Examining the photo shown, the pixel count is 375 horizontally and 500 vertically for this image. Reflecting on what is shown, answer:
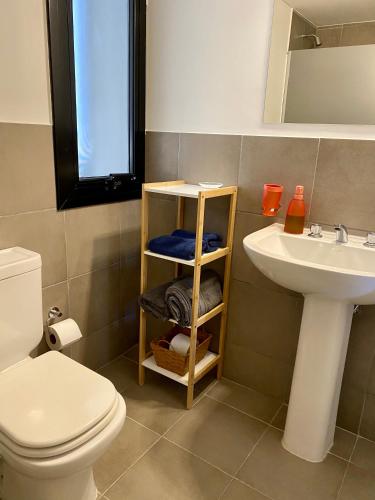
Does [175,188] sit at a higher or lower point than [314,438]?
higher

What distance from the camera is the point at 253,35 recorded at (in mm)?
1554

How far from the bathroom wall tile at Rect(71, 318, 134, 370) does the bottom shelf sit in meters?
0.27

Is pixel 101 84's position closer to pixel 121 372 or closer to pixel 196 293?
pixel 196 293

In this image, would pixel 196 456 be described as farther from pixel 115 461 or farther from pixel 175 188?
pixel 175 188

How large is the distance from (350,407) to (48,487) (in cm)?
126

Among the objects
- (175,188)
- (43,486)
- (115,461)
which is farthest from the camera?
(175,188)

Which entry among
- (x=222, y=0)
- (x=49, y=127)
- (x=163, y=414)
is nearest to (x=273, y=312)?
(x=163, y=414)

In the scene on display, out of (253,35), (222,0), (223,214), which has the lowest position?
(223,214)

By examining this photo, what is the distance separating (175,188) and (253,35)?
0.72 m

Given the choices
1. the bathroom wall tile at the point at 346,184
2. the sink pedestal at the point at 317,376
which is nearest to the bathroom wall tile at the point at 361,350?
the sink pedestal at the point at 317,376

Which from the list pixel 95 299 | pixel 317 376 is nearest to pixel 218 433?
pixel 317 376

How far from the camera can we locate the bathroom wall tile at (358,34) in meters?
1.36

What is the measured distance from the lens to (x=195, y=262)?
1.56 meters

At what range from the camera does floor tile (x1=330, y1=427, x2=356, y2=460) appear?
1555 mm
